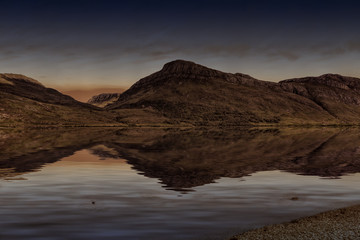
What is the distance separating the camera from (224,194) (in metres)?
23.7

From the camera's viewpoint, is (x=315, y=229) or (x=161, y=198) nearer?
(x=315, y=229)

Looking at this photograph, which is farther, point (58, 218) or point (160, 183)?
point (160, 183)

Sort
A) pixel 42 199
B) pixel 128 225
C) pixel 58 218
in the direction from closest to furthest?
pixel 128 225 < pixel 58 218 < pixel 42 199

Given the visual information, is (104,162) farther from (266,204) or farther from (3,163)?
(266,204)

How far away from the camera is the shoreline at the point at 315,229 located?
13.4 meters

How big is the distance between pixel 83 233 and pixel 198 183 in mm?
14904

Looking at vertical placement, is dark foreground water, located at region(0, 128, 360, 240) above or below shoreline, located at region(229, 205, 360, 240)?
above

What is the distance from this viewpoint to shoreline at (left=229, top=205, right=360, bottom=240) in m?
13.4

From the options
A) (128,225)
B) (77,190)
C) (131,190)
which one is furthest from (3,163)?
(128,225)

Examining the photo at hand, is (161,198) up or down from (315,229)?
up

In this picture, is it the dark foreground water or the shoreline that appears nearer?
the shoreline

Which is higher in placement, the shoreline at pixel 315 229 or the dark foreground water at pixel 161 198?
the dark foreground water at pixel 161 198

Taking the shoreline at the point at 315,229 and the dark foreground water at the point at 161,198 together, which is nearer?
the shoreline at the point at 315,229

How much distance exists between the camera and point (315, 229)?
14.4 meters
